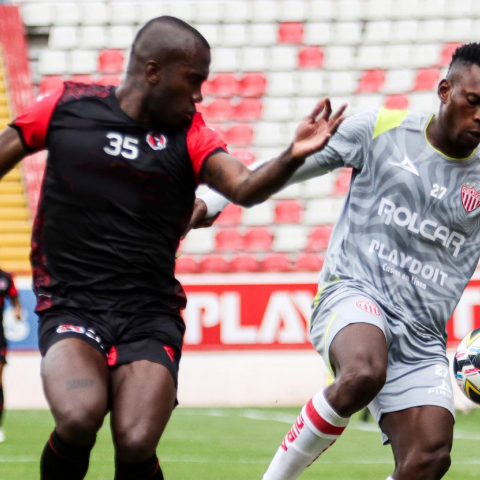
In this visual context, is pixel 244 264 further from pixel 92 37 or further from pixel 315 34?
pixel 92 37

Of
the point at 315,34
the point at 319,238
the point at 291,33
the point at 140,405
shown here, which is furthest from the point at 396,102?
the point at 140,405

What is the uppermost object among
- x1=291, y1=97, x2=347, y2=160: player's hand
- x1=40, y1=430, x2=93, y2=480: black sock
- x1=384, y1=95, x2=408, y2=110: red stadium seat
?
x1=291, y1=97, x2=347, y2=160: player's hand

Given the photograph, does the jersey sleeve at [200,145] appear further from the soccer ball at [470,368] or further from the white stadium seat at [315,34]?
the white stadium seat at [315,34]

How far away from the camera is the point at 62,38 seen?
1603cm

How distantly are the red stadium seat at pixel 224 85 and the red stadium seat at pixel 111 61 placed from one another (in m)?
1.37

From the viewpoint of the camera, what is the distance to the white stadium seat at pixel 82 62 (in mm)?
15906

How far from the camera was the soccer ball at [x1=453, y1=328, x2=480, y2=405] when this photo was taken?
512 centimetres

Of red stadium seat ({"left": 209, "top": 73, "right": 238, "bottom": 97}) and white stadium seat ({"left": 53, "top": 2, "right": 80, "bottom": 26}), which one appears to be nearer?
red stadium seat ({"left": 209, "top": 73, "right": 238, "bottom": 97})

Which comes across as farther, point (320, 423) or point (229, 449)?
point (229, 449)

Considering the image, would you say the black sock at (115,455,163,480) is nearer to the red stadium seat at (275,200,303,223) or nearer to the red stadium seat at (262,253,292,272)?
the red stadium seat at (262,253,292,272)

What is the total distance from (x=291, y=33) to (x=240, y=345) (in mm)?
5254

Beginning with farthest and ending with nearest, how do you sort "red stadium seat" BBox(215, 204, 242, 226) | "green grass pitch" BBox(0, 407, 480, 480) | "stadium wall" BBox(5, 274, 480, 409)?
"red stadium seat" BBox(215, 204, 242, 226), "stadium wall" BBox(5, 274, 480, 409), "green grass pitch" BBox(0, 407, 480, 480)

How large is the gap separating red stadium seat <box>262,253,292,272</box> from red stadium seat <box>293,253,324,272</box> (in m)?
0.12

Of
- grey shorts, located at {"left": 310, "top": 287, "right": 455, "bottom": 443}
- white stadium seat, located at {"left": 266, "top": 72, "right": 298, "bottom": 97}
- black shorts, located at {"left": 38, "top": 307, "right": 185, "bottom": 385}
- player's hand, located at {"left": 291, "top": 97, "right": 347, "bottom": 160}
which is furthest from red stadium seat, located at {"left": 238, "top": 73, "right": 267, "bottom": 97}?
player's hand, located at {"left": 291, "top": 97, "right": 347, "bottom": 160}
